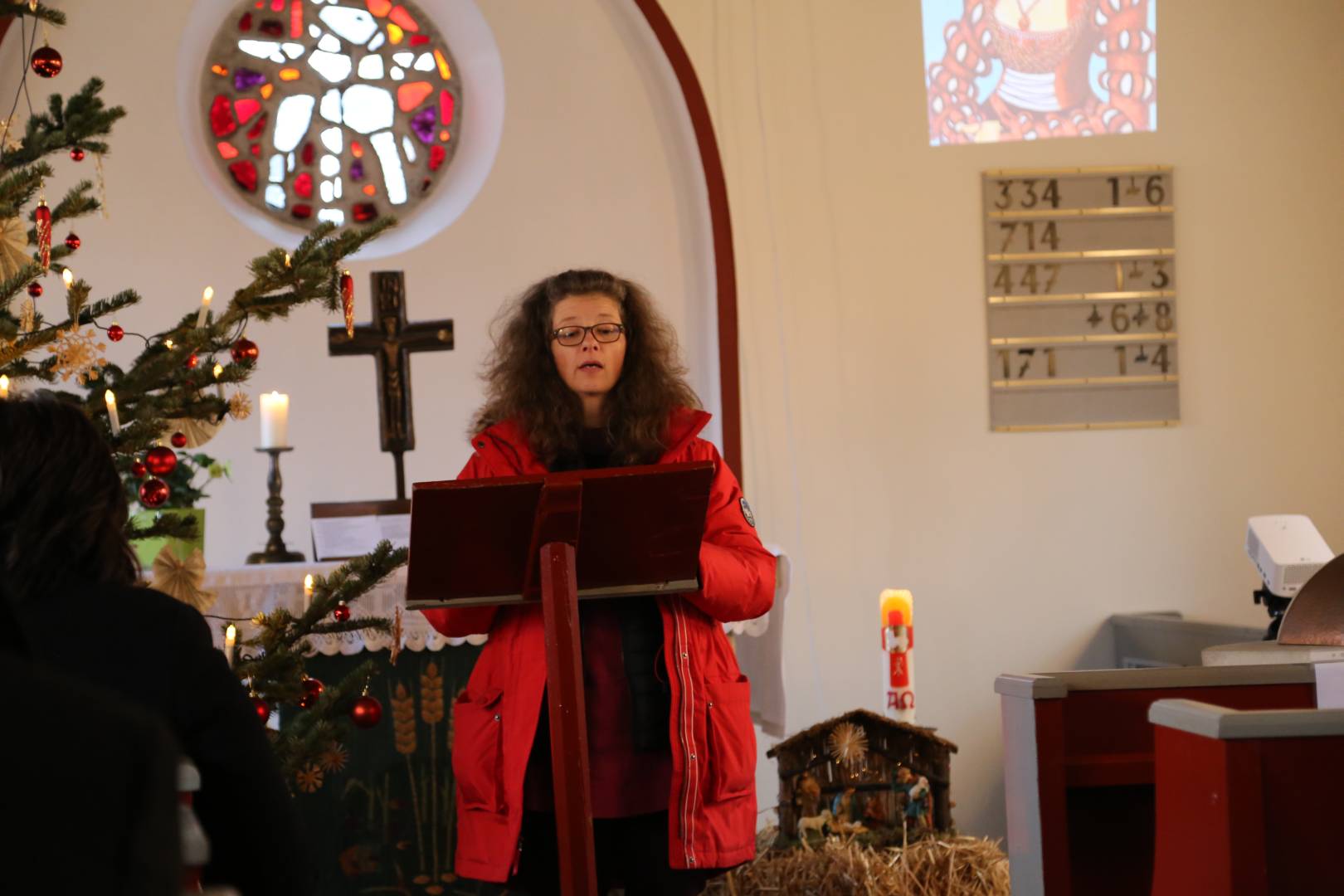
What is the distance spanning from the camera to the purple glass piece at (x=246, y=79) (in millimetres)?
6797

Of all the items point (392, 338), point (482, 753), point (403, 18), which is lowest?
point (482, 753)

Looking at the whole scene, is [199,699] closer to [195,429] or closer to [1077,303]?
[195,429]

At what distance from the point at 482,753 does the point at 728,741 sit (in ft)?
1.43

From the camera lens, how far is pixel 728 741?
2.63 m

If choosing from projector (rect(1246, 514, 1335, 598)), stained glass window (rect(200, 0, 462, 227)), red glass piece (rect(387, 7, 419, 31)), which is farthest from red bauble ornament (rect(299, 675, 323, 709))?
red glass piece (rect(387, 7, 419, 31))

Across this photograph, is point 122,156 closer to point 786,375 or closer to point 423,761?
point 786,375

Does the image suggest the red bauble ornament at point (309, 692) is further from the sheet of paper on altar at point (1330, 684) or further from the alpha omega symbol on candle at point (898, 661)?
the alpha omega symbol on candle at point (898, 661)

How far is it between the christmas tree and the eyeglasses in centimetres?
43

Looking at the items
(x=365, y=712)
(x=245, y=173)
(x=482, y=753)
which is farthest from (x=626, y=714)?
(x=245, y=173)

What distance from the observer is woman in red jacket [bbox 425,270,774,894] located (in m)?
2.57

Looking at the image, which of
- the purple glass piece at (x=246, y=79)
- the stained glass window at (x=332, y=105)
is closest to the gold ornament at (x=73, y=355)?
the stained glass window at (x=332, y=105)

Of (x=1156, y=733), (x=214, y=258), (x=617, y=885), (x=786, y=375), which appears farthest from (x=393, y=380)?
(x=1156, y=733)

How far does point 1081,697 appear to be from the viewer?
2.84m

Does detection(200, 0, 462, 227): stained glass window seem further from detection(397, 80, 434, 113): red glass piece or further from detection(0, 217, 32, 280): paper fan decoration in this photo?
detection(0, 217, 32, 280): paper fan decoration
